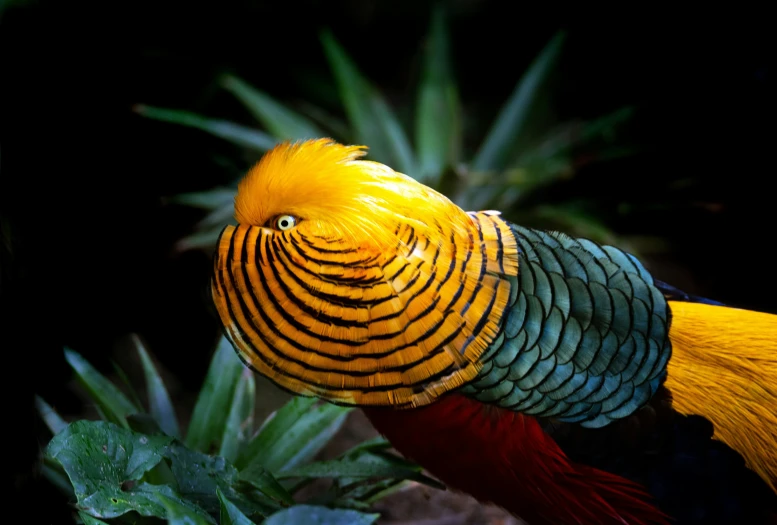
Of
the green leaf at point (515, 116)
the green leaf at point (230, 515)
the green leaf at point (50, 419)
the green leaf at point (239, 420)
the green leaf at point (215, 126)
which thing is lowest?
the green leaf at point (50, 419)

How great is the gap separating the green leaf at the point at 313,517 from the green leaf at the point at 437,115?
2680mm

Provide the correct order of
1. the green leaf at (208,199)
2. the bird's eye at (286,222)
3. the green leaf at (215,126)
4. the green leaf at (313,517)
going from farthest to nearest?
the green leaf at (208,199)
the green leaf at (215,126)
the bird's eye at (286,222)
the green leaf at (313,517)

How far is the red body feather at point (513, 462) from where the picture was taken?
1.61 m

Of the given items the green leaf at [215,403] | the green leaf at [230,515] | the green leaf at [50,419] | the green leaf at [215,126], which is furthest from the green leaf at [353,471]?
the green leaf at [215,126]

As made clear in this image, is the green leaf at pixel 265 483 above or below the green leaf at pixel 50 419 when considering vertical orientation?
above

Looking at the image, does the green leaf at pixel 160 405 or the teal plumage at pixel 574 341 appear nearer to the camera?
the teal plumage at pixel 574 341

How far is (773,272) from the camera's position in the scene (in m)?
3.64

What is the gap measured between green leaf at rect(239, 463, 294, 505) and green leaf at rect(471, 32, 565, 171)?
258 cm

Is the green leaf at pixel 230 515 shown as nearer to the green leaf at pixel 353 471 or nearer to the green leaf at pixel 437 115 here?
the green leaf at pixel 353 471

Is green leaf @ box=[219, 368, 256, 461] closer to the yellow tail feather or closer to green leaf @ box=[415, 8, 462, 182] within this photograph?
the yellow tail feather

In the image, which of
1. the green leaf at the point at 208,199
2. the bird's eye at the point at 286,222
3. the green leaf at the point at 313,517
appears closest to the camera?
the green leaf at the point at 313,517

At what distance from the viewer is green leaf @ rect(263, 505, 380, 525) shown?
1387 millimetres

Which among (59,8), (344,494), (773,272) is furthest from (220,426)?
(773,272)

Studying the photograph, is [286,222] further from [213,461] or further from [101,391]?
[101,391]
